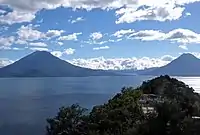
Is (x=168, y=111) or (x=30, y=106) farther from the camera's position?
(x=30, y=106)

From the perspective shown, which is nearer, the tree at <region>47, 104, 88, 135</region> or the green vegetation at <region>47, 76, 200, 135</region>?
the green vegetation at <region>47, 76, 200, 135</region>

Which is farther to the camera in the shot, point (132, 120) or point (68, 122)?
point (68, 122)

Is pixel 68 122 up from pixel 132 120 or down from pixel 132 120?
down

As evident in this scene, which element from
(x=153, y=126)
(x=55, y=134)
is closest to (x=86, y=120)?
(x=55, y=134)

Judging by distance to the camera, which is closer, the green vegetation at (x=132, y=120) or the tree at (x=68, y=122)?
the green vegetation at (x=132, y=120)

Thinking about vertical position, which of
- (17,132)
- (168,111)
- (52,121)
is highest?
(168,111)

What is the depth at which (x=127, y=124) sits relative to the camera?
1220 inches

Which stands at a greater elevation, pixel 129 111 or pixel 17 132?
pixel 129 111

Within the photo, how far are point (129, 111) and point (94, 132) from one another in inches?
228

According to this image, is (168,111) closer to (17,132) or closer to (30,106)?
(17,132)

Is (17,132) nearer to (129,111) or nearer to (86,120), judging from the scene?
(86,120)

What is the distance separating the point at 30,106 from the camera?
101m

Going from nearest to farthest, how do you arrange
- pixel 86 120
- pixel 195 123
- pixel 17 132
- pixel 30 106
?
pixel 195 123 < pixel 86 120 < pixel 17 132 < pixel 30 106

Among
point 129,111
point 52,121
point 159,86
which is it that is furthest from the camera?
point 159,86
